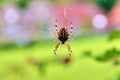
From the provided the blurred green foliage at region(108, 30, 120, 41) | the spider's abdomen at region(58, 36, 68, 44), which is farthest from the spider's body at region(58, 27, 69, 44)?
the blurred green foliage at region(108, 30, 120, 41)

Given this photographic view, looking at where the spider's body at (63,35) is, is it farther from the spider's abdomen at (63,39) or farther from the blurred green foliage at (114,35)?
the blurred green foliage at (114,35)

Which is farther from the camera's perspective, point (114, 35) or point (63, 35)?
point (114, 35)

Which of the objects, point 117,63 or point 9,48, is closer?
point 117,63

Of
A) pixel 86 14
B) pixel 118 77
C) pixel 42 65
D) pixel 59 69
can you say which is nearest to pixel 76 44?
pixel 59 69

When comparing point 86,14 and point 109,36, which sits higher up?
point 109,36

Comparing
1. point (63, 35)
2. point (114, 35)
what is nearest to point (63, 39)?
point (63, 35)

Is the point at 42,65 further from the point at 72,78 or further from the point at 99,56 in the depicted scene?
the point at 72,78

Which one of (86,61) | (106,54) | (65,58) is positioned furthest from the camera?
(86,61)

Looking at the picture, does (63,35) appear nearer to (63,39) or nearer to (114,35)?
(63,39)

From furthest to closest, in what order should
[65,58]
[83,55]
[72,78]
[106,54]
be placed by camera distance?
[72,78], [65,58], [83,55], [106,54]

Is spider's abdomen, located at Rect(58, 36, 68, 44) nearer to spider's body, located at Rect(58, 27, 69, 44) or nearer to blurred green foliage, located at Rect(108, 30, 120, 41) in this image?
spider's body, located at Rect(58, 27, 69, 44)

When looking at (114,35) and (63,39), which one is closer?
(63,39)
